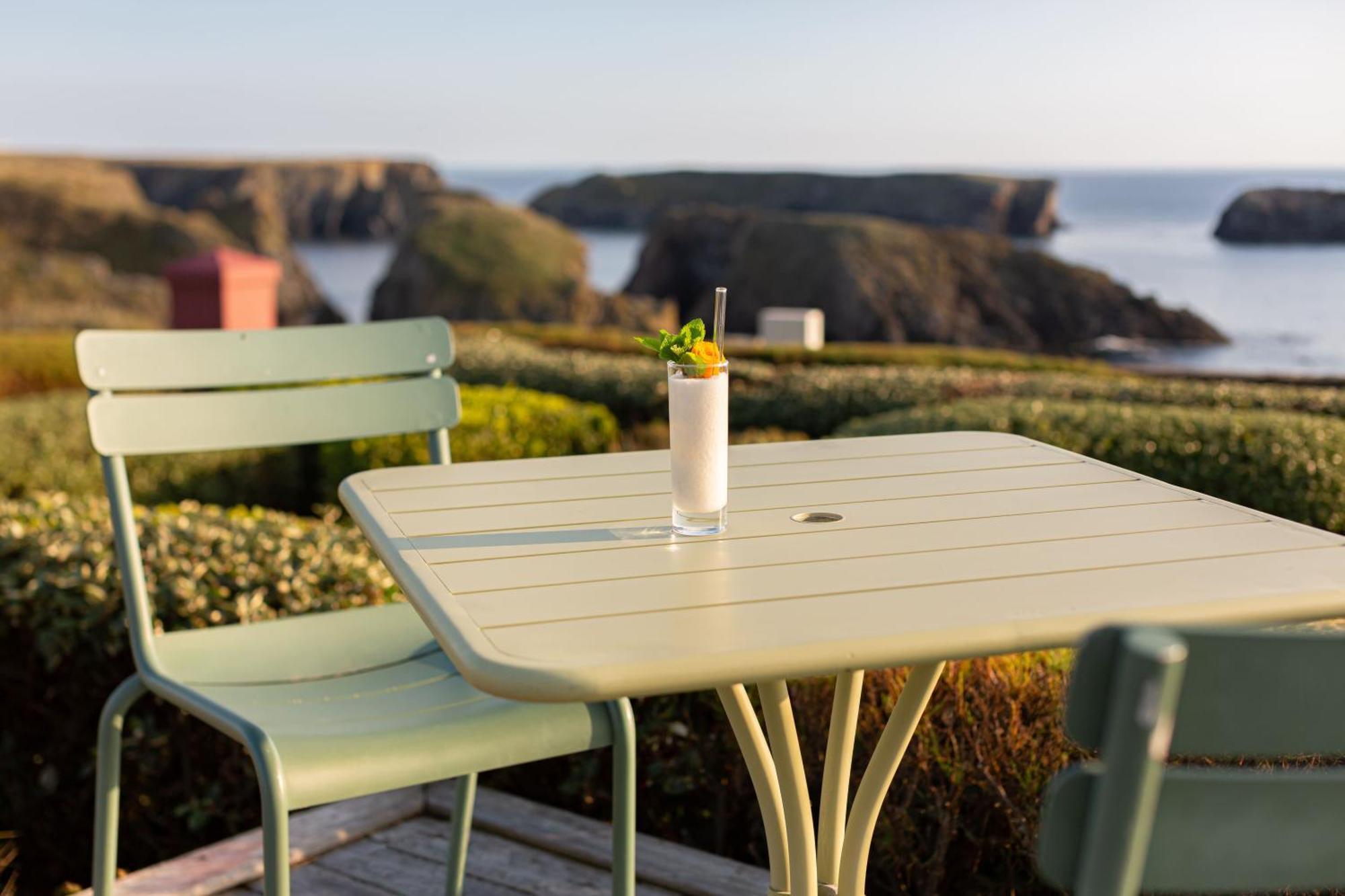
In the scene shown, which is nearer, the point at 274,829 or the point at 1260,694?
the point at 1260,694

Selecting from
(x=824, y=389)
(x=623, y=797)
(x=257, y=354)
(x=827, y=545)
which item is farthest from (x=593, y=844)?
(x=824, y=389)

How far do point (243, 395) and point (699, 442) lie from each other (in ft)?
4.18

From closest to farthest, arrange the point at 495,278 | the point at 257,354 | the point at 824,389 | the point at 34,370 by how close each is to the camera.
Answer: the point at 257,354 → the point at 824,389 → the point at 34,370 → the point at 495,278

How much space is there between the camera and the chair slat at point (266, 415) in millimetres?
2430

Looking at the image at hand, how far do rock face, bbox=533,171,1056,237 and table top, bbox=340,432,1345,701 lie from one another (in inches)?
1981

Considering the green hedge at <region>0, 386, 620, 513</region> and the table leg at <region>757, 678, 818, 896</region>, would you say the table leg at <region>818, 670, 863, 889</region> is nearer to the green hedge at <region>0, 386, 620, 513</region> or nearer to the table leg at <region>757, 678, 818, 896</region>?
the table leg at <region>757, 678, 818, 896</region>

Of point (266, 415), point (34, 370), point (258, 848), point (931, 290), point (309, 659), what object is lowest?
point (931, 290)

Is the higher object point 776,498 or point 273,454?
point 776,498

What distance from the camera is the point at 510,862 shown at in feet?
9.09

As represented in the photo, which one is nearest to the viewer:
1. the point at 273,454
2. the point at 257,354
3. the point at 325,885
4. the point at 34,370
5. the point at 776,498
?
the point at 776,498

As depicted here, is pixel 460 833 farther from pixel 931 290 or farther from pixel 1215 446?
pixel 931 290

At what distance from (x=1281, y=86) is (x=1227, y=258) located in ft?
56.0

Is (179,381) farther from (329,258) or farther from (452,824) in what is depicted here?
(329,258)

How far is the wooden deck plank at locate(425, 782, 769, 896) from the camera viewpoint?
261 centimetres
